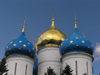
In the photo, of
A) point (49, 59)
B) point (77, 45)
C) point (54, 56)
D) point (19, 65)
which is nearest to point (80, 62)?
point (77, 45)

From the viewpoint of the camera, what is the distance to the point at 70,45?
16.2m

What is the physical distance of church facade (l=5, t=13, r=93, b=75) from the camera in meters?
15.8

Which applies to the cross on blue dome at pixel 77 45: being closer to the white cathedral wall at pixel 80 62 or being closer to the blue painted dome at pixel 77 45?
the blue painted dome at pixel 77 45

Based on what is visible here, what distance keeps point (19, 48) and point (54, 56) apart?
9.84ft

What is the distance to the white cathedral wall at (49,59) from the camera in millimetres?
18016

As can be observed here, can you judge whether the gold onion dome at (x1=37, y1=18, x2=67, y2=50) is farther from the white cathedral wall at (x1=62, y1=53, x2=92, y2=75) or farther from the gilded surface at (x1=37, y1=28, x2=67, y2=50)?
the white cathedral wall at (x1=62, y1=53, x2=92, y2=75)

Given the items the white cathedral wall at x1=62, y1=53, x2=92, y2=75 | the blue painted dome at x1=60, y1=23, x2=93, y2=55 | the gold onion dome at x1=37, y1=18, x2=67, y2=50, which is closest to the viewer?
the white cathedral wall at x1=62, y1=53, x2=92, y2=75

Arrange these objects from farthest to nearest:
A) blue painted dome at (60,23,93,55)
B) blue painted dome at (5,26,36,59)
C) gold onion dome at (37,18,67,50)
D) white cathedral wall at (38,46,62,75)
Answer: gold onion dome at (37,18,67,50) → white cathedral wall at (38,46,62,75) → blue painted dome at (5,26,36,59) → blue painted dome at (60,23,93,55)

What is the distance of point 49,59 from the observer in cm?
1834

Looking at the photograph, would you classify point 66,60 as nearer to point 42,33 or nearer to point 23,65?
point 23,65

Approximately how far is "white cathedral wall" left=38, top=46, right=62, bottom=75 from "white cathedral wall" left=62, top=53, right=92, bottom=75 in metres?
1.85

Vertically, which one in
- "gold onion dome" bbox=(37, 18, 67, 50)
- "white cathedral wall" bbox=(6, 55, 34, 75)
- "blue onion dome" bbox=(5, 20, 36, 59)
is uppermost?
"gold onion dome" bbox=(37, 18, 67, 50)

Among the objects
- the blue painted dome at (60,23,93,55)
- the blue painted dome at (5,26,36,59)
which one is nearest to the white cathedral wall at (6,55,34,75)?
the blue painted dome at (5,26,36,59)

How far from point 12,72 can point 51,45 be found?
409cm
